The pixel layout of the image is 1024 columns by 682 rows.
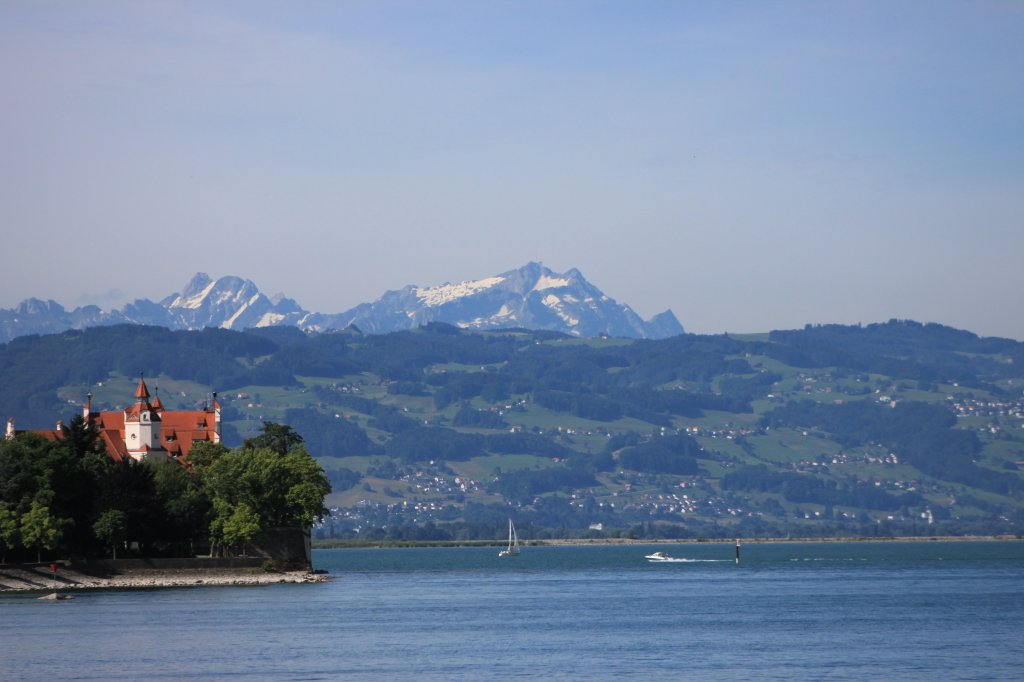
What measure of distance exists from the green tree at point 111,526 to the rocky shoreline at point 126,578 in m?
3.68

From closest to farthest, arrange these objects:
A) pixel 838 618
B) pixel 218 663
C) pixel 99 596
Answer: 1. pixel 218 663
2. pixel 838 618
3. pixel 99 596

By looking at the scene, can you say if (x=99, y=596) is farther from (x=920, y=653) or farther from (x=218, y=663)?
(x=920, y=653)

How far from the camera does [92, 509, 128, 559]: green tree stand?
132000 millimetres

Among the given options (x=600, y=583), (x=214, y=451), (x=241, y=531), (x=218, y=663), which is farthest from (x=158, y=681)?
(x=600, y=583)

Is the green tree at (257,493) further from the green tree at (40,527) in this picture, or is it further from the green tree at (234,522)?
the green tree at (40,527)

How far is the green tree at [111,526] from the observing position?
132 meters

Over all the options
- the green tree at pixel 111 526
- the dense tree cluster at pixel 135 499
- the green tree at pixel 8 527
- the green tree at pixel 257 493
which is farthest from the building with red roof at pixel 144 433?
the green tree at pixel 8 527

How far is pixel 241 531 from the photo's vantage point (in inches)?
5527

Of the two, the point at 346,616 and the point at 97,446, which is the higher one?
the point at 97,446

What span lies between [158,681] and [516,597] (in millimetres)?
71202

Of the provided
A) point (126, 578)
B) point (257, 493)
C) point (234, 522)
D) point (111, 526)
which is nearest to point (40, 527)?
point (111, 526)

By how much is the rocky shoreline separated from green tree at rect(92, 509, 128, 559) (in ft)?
12.1

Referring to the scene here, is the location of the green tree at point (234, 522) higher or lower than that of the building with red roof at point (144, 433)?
lower

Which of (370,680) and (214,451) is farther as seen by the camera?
(214,451)
